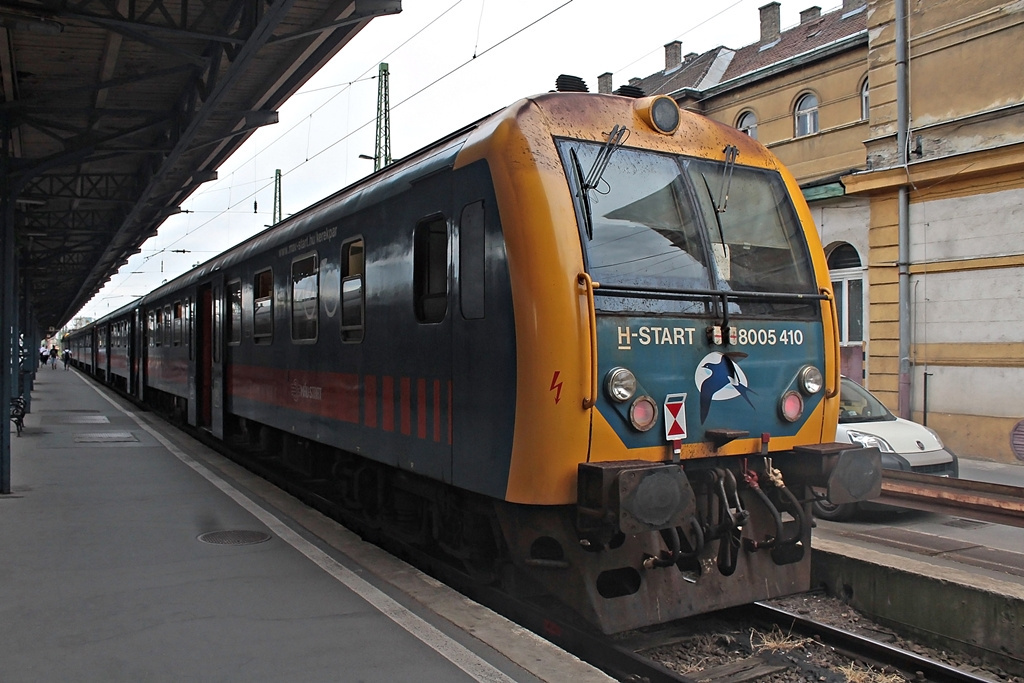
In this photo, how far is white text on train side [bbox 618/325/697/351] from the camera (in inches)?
178

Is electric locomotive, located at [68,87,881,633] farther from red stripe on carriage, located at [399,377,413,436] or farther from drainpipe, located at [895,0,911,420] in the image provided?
drainpipe, located at [895,0,911,420]

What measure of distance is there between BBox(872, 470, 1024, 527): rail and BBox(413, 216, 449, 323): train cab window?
4119 millimetres

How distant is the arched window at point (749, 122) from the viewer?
65.2 ft

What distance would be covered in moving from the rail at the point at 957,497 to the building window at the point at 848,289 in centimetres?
917

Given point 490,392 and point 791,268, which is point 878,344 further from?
point 490,392

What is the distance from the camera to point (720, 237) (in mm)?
5117

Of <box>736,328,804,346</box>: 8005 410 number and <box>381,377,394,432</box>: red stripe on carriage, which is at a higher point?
<box>736,328,804,346</box>: 8005 410 number

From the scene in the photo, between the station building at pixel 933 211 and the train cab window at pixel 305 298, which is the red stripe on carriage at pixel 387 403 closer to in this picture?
the train cab window at pixel 305 298

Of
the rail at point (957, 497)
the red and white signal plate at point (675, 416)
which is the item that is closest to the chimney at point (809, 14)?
the rail at point (957, 497)

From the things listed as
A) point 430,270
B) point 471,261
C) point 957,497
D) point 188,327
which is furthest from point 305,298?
point 188,327

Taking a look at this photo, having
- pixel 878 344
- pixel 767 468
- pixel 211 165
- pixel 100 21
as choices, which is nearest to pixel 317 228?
pixel 100 21

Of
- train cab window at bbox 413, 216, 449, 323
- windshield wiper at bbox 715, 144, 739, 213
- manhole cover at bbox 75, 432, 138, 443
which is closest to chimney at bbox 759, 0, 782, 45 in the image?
manhole cover at bbox 75, 432, 138, 443

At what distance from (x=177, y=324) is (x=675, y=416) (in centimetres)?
1278

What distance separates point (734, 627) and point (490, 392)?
2255 millimetres
